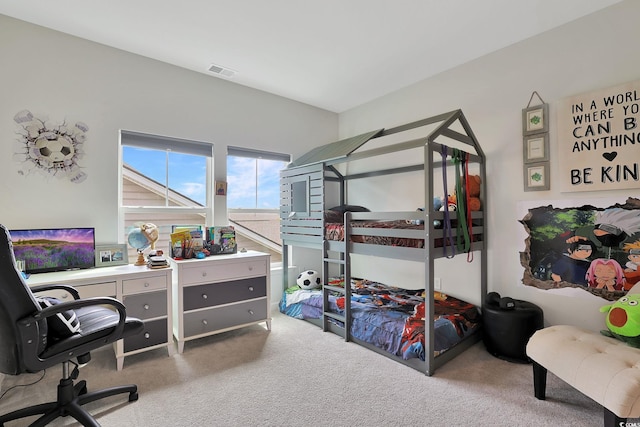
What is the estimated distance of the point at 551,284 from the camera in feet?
7.61

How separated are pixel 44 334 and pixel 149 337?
0.99 m

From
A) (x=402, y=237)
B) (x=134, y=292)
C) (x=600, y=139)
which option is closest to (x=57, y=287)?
(x=134, y=292)

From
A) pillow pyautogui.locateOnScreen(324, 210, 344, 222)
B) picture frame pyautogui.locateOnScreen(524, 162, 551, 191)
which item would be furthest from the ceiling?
pillow pyautogui.locateOnScreen(324, 210, 344, 222)

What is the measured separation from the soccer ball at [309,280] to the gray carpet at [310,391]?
978 mm

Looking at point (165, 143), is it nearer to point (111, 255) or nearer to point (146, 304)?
point (111, 255)

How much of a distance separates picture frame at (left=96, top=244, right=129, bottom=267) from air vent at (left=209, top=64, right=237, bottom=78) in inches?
72.9

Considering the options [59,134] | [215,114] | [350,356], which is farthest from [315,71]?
[350,356]

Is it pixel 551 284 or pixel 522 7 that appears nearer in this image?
pixel 522 7

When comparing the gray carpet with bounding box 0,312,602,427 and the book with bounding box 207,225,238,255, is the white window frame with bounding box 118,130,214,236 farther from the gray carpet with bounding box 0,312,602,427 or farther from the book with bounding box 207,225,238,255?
the gray carpet with bounding box 0,312,602,427

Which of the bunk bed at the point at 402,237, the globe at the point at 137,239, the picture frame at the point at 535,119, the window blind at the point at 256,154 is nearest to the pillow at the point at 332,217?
the bunk bed at the point at 402,237

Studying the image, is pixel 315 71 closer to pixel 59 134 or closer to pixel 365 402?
pixel 59 134

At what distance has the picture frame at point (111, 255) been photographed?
7.88 ft

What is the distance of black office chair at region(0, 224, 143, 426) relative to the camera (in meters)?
1.25

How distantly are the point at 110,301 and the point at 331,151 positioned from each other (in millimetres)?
2280
